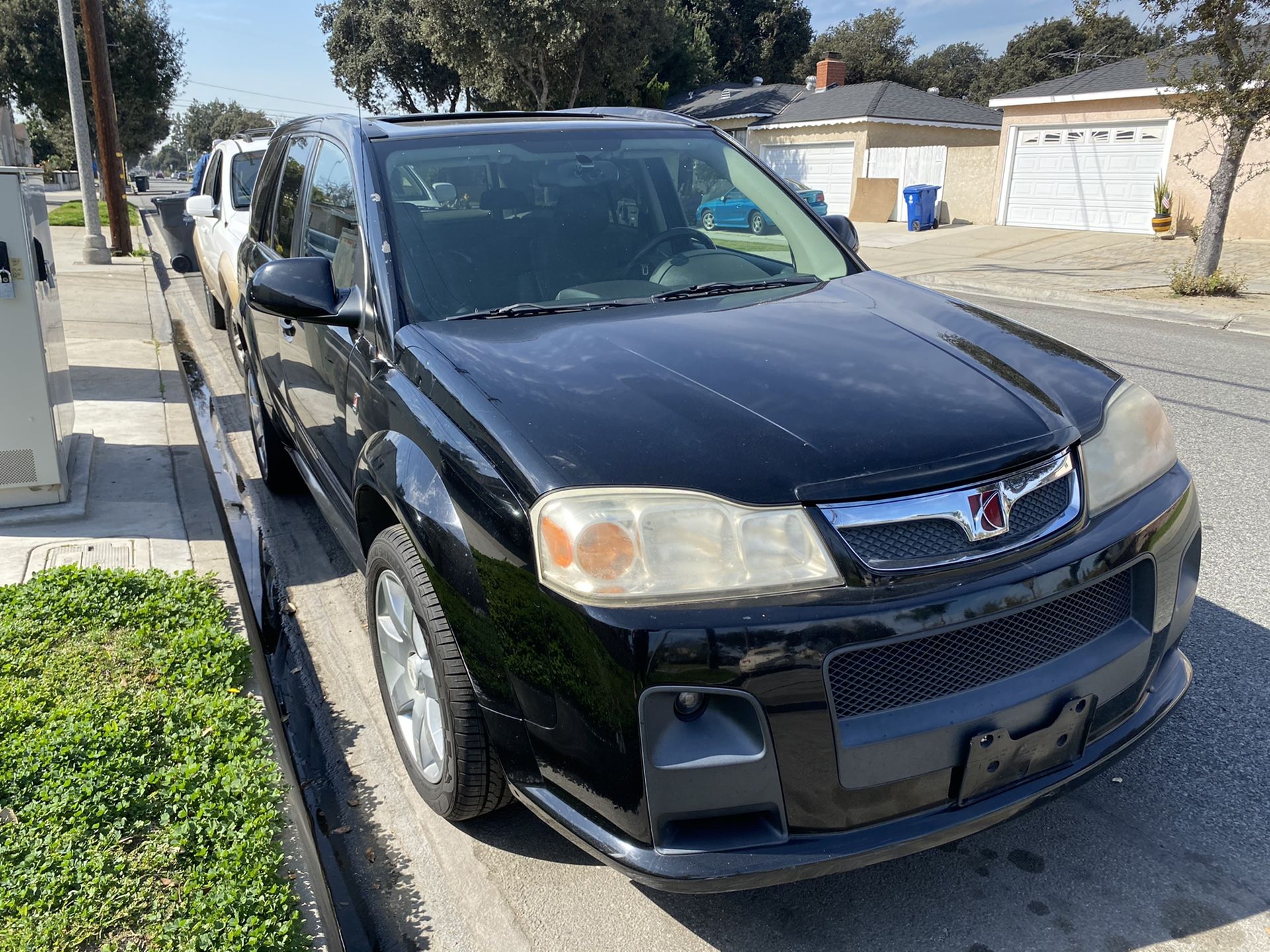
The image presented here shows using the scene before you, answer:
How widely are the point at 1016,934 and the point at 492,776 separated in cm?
132

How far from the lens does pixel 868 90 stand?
1216 inches

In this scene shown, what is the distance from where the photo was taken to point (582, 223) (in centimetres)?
343

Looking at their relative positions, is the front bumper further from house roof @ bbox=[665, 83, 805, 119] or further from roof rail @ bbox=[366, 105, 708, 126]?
house roof @ bbox=[665, 83, 805, 119]

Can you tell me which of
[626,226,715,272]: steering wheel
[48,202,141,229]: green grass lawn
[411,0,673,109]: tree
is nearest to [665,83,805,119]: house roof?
[411,0,673,109]: tree

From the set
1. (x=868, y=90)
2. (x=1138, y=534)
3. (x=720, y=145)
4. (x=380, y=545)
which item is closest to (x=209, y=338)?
(x=720, y=145)

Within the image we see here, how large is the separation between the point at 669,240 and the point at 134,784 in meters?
2.42

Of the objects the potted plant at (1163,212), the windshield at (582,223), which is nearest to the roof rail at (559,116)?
the windshield at (582,223)

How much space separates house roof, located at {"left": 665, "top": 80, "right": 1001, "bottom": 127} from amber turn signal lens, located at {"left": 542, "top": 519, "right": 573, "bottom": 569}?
28.7 meters

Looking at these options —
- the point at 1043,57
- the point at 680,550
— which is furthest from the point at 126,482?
the point at 1043,57

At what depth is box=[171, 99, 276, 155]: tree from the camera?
338 ft

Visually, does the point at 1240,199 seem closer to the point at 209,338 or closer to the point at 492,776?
the point at 209,338

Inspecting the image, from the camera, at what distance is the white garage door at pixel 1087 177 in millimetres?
21000

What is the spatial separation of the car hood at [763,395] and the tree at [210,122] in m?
106

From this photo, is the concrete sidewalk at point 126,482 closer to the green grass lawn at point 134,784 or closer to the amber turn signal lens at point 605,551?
the green grass lawn at point 134,784
